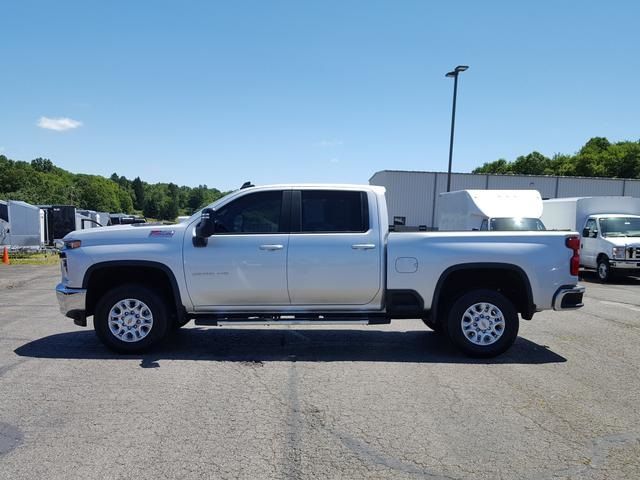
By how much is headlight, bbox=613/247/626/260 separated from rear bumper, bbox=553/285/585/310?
37.0 feet

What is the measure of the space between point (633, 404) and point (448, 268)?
89.4 inches

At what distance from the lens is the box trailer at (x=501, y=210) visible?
16.3 meters

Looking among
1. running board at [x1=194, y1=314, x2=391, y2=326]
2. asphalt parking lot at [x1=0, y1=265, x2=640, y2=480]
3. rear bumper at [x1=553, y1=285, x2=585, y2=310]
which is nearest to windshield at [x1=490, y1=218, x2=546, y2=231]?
asphalt parking lot at [x1=0, y1=265, x2=640, y2=480]

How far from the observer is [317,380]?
540 centimetres

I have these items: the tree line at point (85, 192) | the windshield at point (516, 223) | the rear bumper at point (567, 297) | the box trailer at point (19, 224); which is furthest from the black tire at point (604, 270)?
the tree line at point (85, 192)

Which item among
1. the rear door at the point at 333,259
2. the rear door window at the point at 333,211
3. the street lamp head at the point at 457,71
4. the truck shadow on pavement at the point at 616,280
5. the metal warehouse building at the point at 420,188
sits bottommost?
the truck shadow on pavement at the point at 616,280

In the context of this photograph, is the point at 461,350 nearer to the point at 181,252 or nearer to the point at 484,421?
the point at 484,421

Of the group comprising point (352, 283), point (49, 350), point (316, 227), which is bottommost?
point (49, 350)

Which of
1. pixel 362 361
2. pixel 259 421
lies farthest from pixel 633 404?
pixel 259 421

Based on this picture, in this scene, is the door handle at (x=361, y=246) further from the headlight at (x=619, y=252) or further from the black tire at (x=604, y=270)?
the black tire at (x=604, y=270)

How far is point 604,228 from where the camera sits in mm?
17172

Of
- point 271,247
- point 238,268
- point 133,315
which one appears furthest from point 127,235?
point 271,247

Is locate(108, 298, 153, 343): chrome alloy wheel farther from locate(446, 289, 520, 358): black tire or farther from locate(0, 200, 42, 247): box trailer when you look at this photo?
locate(0, 200, 42, 247): box trailer

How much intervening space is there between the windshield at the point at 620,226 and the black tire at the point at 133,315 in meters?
15.4
